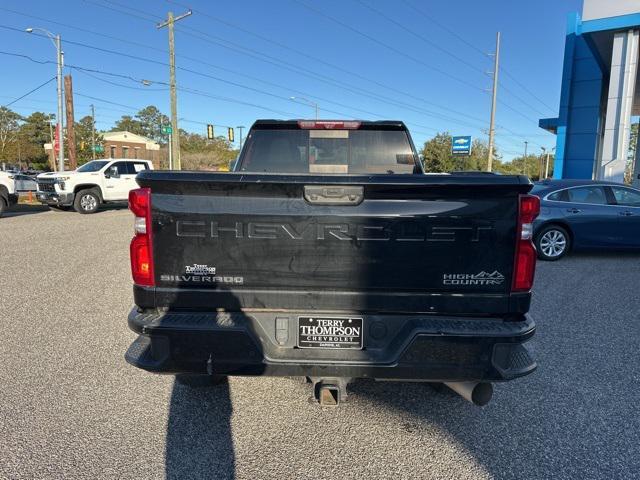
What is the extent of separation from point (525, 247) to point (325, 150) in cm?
206

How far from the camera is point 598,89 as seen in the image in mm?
19250

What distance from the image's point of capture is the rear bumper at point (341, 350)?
2.47 meters

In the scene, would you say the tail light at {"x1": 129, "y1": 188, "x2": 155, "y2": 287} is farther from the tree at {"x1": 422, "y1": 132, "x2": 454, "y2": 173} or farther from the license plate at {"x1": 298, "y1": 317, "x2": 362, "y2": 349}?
the tree at {"x1": 422, "y1": 132, "x2": 454, "y2": 173}

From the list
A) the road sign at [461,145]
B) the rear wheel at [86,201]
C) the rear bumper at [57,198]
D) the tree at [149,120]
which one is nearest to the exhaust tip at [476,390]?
the rear bumper at [57,198]

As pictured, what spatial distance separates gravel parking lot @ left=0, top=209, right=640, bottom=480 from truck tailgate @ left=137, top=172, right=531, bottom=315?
0.95m

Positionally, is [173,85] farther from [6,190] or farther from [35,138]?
[35,138]

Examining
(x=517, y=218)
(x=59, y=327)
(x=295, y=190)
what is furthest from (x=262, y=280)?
(x=59, y=327)

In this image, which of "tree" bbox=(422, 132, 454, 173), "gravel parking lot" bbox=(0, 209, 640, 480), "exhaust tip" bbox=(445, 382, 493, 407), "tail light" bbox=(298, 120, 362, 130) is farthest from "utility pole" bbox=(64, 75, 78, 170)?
"tree" bbox=(422, 132, 454, 173)

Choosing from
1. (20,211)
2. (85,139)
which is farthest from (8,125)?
(20,211)

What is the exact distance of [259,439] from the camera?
289 cm

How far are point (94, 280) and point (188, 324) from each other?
5360 millimetres

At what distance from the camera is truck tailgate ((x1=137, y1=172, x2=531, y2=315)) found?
2.46 metres

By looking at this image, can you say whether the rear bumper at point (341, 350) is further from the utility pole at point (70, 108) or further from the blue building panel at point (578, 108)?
the utility pole at point (70, 108)

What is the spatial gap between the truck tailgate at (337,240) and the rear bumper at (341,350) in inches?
3.8
